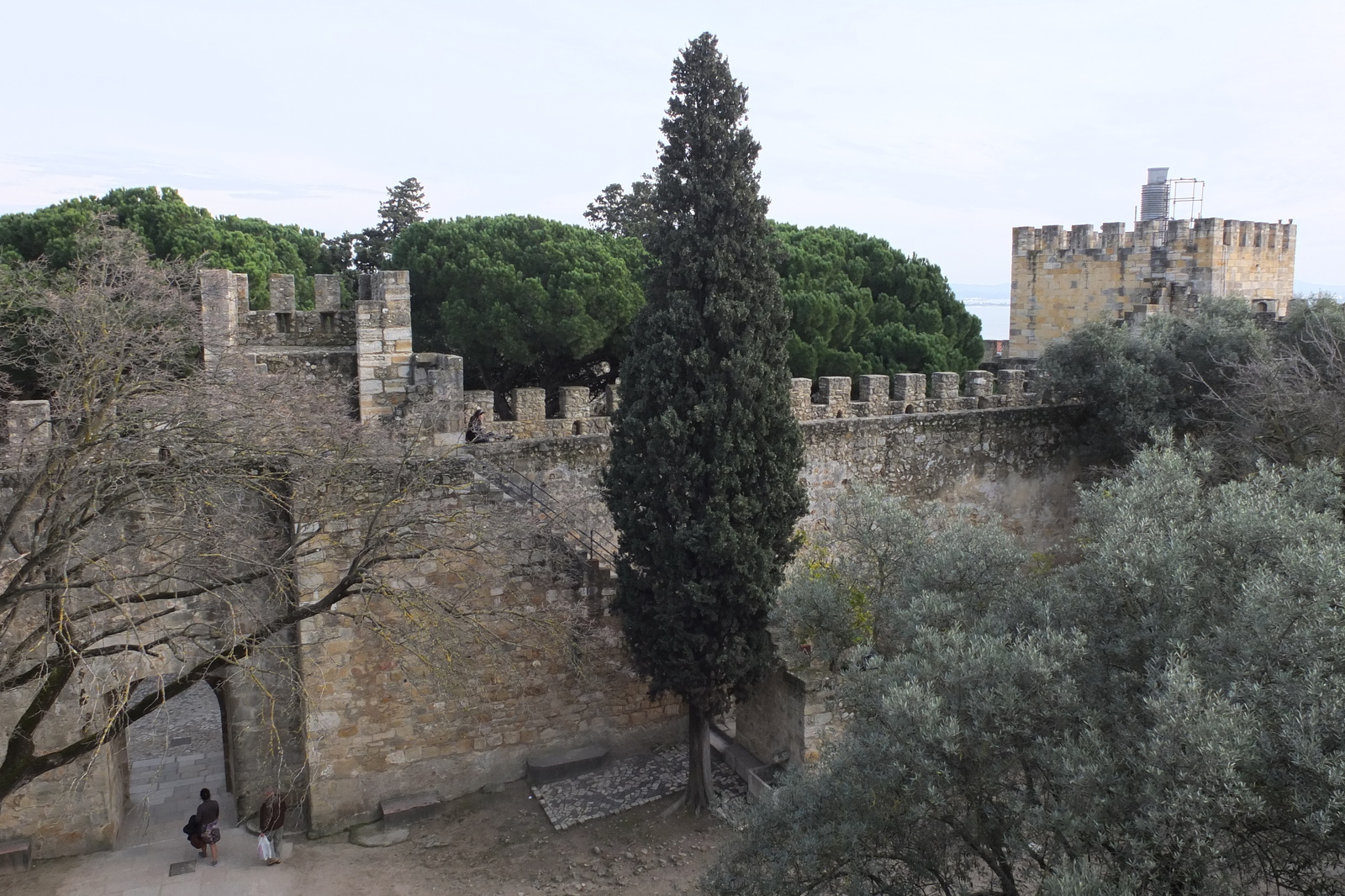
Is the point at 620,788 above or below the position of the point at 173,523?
below

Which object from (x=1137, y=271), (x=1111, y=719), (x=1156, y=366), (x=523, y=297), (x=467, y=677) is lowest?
(x=467, y=677)

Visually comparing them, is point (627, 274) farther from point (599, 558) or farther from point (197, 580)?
point (197, 580)

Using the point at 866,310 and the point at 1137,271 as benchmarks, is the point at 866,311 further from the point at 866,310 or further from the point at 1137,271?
the point at 1137,271

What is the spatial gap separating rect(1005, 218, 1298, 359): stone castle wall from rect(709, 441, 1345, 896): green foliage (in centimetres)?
1219

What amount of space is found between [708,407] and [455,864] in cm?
543

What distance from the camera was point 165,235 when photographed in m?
20.2

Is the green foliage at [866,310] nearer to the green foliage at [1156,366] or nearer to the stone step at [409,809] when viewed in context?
the green foliage at [1156,366]

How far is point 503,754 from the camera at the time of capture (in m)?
11.2

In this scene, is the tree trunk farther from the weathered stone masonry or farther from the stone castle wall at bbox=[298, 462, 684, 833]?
the stone castle wall at bbox=[298, 462, 684, 833]

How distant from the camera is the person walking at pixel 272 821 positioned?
9984 millimetres

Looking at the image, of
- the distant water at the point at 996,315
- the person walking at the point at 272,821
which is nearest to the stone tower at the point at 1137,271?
the distant water at the point at 996,315

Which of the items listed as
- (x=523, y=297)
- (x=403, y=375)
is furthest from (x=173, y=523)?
(x=523, y=297)

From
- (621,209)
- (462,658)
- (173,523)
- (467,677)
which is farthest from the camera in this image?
(621,209)

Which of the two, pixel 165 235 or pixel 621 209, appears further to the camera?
pixel 621 209
